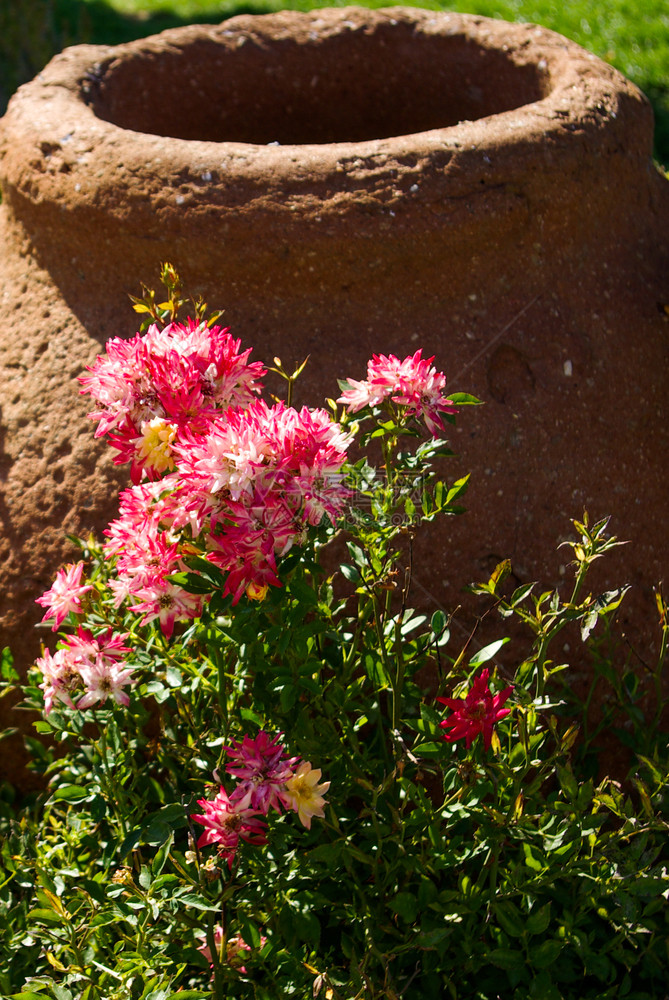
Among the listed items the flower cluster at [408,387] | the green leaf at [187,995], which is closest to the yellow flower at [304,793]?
the green leaf at [187,995]

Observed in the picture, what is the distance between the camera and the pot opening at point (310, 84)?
9.44 ft

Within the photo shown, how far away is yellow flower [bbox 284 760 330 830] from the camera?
1.38 meters

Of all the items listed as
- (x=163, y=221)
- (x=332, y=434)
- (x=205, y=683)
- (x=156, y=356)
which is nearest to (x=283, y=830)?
(x=205, y=683)

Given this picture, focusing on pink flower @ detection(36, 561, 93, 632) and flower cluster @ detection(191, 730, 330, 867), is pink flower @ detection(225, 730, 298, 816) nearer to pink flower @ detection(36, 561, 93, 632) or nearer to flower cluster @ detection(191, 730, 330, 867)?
flower cluster @ detection(191, 730, 330, 867)

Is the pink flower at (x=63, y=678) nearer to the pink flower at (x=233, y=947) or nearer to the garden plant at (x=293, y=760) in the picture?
the garden plant at (x=293, y=760)

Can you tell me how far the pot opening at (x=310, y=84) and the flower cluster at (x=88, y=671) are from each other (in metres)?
1.78

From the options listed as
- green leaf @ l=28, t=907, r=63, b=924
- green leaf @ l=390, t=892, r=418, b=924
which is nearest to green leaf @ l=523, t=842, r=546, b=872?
green leaf @ l=390, t=892, r=418, b=924

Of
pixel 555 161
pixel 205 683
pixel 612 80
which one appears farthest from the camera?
pixel 612 80

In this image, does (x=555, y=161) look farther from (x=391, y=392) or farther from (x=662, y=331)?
(x=391, y=392)

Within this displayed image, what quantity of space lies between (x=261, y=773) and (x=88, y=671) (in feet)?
1.12

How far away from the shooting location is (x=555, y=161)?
2168 mm

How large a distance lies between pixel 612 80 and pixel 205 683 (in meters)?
1.83

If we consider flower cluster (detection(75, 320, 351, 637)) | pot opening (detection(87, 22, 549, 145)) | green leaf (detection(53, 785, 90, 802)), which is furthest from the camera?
pot opening (detection(87, 22, 549, 145))

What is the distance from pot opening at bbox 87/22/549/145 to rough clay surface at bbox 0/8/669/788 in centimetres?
56
